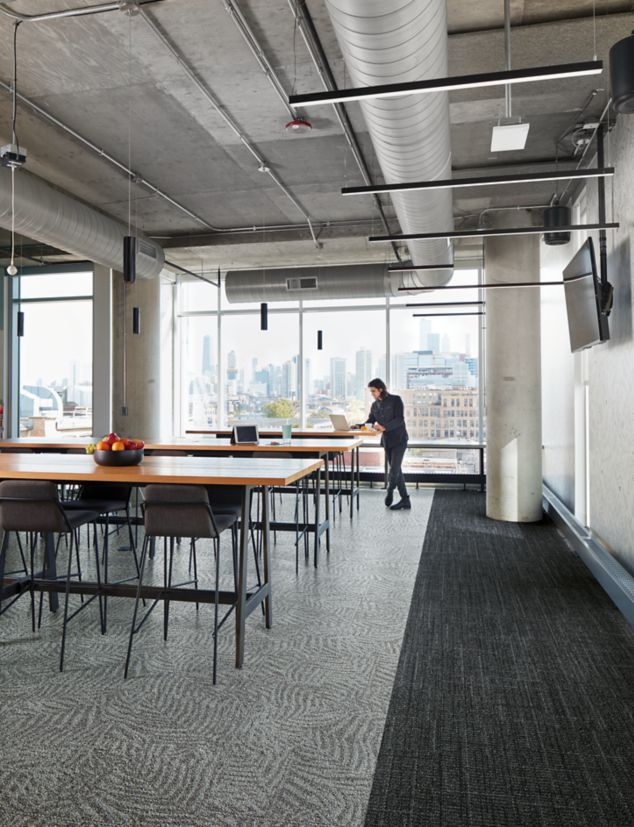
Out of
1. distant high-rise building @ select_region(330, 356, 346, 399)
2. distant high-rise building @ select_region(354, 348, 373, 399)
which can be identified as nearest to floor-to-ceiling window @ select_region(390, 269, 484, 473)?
distant high-rise building @ select_region(354, 348, 373, 399)

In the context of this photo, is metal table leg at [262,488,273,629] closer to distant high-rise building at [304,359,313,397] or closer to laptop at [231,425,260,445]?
laptop at [231,425,260,445]

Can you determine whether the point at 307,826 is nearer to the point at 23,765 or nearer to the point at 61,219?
the point at 23,765

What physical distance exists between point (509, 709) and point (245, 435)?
3960mm

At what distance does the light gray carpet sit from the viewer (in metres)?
2.03

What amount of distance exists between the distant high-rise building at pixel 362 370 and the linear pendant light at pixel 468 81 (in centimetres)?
832

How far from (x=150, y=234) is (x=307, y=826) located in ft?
26.9

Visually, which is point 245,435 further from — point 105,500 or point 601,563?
point 601,563

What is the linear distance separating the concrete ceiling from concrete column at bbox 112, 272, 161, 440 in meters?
1.18

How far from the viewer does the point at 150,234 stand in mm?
8750

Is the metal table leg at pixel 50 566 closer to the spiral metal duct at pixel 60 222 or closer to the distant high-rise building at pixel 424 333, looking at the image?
the spiral metal duct at pixel 60 222

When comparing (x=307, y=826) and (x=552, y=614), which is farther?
(x=552, y=614)

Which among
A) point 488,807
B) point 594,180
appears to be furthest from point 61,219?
point 488,807

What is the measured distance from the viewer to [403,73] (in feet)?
8.69

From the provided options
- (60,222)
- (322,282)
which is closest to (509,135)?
(60,222)
